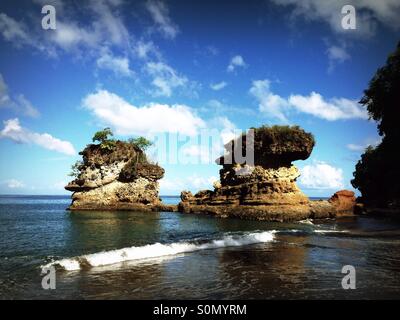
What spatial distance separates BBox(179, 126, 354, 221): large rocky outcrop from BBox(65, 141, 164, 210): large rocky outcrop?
12.2 m

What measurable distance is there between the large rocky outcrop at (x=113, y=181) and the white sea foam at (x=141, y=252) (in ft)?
111

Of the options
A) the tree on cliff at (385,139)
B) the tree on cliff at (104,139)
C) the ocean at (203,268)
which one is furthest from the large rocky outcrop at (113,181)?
the tree on cliff at (385,139)

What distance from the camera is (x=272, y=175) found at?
40.5 meters

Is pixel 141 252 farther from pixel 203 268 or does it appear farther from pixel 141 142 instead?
pixel 141 142

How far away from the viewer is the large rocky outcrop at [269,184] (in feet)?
124

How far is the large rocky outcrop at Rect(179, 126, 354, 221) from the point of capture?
37781 millimetres

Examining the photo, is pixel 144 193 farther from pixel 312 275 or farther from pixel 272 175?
pixel 312 275

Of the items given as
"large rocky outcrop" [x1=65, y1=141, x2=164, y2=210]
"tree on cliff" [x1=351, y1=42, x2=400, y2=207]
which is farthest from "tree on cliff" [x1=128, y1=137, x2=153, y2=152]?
"tree on cliff" [x1=351, y1=42, x2=400, y2=207]

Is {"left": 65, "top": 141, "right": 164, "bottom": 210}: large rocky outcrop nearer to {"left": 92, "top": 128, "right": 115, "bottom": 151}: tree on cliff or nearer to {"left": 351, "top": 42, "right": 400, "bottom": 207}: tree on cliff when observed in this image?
{"left": 92, "top": 128, "right": 115, "bottom": 151}: tree on cliff

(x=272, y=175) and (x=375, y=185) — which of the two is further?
(x=375, y=185)

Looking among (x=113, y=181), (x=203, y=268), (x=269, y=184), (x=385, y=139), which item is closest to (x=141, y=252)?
(x=203, y=268)

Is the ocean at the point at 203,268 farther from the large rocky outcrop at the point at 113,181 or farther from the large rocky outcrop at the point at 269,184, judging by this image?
the large rocky outcrop at the point at 113,181
